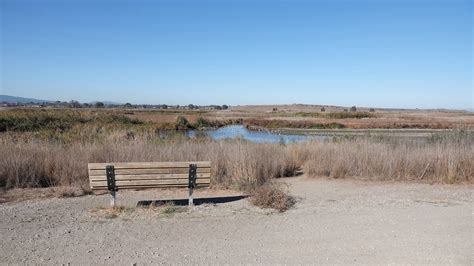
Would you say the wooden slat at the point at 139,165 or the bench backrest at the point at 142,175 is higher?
the wooden slat at the point at 139,165

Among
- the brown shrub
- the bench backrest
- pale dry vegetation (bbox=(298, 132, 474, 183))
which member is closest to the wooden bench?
the bench backrest

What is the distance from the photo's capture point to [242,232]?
19.2 feet

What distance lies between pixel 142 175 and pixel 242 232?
7.52 feet

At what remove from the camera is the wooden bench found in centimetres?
689

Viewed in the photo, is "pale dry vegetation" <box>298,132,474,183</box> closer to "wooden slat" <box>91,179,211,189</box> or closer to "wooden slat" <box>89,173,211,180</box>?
"wooden slat" <box>89,173,211,180</box>

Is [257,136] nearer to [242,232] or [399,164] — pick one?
[399,164]

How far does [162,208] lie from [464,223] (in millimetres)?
5199

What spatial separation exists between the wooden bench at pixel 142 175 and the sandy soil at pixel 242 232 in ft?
1.50

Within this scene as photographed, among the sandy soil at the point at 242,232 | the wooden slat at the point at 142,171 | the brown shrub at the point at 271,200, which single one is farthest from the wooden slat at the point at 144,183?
Result: the brown shrub at the point at 271,200

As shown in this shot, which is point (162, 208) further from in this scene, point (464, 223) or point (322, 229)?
point (464, 223)

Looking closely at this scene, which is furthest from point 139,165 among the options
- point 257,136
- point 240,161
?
point 257,136

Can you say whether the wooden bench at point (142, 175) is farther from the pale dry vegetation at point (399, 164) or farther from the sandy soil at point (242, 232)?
the pale dry vegetation at point (399, 164)

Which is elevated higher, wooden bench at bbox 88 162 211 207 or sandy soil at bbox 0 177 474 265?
wooden bench at bbox 88 162 211 207

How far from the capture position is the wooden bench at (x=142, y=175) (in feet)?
22.6
